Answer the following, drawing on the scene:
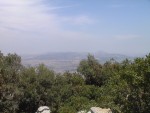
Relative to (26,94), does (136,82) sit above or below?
above

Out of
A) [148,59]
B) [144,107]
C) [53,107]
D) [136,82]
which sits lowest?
[53,107]

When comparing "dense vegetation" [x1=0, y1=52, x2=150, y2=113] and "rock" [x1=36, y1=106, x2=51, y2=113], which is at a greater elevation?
"dense vegetation" [x1=0, y1=52, x2=150, y2=113]

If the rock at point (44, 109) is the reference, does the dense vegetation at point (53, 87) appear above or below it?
above

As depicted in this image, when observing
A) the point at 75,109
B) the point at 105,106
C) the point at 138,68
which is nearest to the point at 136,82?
the point at 138,68

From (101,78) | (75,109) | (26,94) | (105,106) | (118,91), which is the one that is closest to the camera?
(118,91)

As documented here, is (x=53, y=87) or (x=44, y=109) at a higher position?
(x=53, y=87)

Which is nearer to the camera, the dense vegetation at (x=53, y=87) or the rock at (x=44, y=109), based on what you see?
the dense vegetation at (x=53, y=87)

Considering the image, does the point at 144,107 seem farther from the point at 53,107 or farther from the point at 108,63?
the point at 108,63

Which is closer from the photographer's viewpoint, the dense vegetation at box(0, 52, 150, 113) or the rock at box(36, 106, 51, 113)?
the dense vegetation at box(0, 52, 150, 113)

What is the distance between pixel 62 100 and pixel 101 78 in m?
8.32

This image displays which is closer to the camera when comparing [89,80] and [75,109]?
[75,109]

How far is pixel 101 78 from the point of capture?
185ft

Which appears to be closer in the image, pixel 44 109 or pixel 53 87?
pixel 44 109

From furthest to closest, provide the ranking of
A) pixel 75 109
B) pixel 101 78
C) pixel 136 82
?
pixel 101 78 < pixel 75 109 < pixel 136 82
